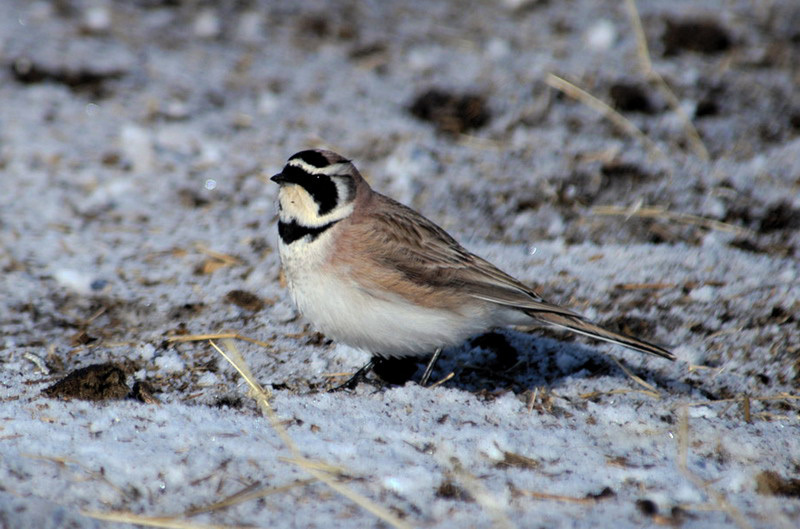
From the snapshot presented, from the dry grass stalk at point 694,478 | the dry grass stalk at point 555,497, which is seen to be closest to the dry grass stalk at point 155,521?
the dry grass stalk at point 555,497

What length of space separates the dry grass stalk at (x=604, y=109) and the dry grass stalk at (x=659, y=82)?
0.32 meters

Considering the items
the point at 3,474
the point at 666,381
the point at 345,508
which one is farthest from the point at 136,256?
the point at 666,381

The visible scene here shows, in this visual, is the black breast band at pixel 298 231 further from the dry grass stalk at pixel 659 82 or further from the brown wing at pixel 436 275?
the dry grass stalk at pixel 659 82

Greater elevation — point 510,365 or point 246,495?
A: point 510,365

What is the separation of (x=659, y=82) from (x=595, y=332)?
4088 millimetres

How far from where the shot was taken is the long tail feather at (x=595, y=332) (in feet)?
14.3

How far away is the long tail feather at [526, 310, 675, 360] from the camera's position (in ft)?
14.3

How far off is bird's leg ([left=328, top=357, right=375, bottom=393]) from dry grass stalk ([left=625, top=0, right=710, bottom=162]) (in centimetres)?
350

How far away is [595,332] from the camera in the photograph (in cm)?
440

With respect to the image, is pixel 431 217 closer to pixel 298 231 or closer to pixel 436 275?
pixel 436 275

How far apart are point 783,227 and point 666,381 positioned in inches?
76.1

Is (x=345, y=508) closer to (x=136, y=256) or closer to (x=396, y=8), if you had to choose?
(x=136, y=256)

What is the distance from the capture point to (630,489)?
365 cm

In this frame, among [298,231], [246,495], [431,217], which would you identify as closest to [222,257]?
[298,231]
